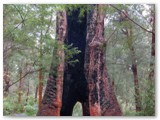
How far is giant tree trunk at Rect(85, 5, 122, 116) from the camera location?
2.70 metres

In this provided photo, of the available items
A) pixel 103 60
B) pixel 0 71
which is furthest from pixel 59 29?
pixel 0 71

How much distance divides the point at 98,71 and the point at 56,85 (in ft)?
1.68

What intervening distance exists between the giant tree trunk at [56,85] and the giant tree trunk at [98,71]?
29 cm

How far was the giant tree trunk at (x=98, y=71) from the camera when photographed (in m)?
2.70

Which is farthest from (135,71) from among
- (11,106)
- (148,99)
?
(11,106)

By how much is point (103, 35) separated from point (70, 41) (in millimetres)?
389

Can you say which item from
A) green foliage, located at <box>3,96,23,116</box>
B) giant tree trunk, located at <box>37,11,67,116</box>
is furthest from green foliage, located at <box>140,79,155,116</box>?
green foliage, located at <box>3,96,23,116</box>

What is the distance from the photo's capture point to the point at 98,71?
275 centimetres

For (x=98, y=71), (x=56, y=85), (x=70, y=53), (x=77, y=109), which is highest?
(x=70, y=53)

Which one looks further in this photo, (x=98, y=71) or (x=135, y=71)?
(x=98, y=71)

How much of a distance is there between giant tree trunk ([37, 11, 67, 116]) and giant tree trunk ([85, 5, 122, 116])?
0.29 m

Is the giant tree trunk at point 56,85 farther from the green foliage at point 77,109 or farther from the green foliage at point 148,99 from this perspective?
the green foliage at point 148,99

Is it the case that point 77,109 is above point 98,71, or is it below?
below

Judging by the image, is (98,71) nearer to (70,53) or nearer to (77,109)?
(70,53)
